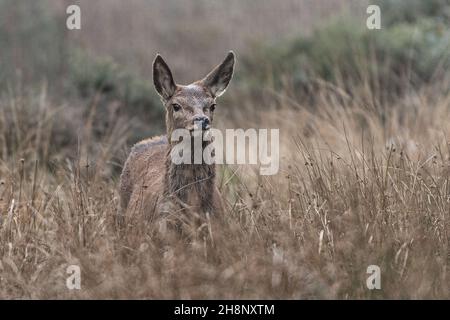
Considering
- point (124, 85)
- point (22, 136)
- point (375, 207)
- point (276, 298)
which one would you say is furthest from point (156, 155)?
point (124, 85)

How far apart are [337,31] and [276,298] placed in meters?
12.7

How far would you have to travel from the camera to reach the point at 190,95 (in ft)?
25.8

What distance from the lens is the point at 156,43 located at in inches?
989

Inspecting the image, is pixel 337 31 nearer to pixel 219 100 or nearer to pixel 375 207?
pixel 219 100

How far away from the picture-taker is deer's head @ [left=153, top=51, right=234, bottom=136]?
7691 millimetres

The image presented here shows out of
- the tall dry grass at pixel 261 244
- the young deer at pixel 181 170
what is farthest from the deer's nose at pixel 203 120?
the tall dry grass at pixel 261 244

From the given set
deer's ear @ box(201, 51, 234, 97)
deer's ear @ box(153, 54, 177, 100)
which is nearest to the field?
deer's ear @ box(201, 51, 234, 97)

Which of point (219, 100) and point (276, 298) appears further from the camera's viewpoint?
point (219, 100)

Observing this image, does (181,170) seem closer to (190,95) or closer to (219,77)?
(190,95)

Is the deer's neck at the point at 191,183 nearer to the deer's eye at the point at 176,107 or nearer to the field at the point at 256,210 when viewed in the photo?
the field at the point at 256,210

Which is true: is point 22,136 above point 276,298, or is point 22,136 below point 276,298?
above

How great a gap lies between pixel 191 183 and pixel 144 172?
3.18 ft

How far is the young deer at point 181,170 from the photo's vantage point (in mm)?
7586
